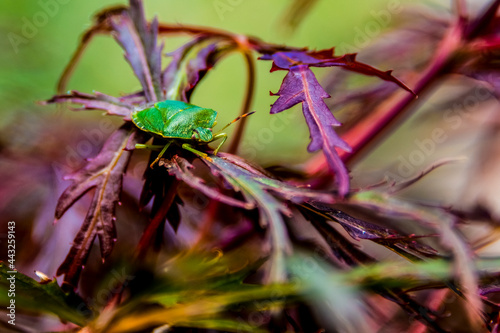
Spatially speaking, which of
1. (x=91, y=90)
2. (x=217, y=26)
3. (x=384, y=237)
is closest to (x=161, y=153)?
(x=384, y=237)

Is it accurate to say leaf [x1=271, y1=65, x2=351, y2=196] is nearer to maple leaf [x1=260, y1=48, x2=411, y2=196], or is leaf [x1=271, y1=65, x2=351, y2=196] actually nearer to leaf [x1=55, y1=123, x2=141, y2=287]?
maple leaf [x1=260, y1=48, x2=411, y2=196]

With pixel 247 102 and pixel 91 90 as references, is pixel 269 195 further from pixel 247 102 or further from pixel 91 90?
pixel 91 90

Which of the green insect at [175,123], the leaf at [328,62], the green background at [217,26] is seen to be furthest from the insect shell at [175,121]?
the green background at [217,26]

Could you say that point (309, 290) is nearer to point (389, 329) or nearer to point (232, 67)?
point (389, 329)

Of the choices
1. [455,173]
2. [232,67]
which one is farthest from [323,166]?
[232,67]

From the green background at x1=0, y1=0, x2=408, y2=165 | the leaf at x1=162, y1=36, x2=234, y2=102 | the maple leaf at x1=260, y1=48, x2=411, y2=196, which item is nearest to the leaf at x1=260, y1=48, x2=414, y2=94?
the maple leaf at x1=260, y1=48, x2=411, y2=196
